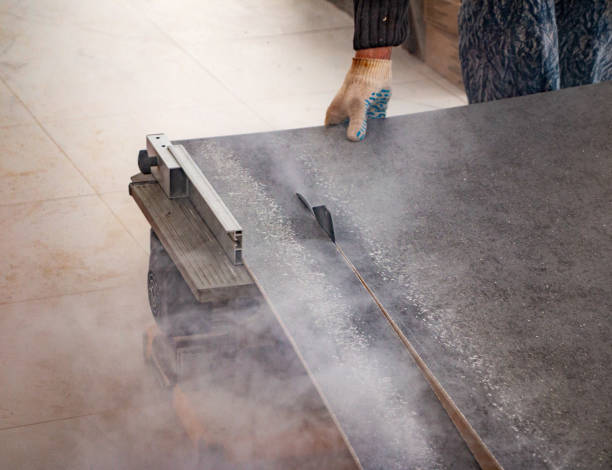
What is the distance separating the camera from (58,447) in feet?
5.60

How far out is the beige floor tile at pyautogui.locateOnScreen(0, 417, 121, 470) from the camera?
5.40ft

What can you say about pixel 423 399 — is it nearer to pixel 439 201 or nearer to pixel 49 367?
pixel 439 201

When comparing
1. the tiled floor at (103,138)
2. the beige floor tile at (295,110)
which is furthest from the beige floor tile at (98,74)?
the beige floor tile at (295,110)

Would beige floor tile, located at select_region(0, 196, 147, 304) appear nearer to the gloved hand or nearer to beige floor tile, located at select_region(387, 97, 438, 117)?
the gloved hand

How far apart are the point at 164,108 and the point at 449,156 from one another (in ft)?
7.11

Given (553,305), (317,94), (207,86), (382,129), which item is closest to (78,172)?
(207,86)

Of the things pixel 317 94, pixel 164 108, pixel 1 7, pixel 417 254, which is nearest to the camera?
pixel 417 254

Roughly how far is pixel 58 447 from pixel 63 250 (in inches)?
34.4

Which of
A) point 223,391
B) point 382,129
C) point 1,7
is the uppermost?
point 382,129

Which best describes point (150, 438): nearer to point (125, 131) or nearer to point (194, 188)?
point (194, 188)

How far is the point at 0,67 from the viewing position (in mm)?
3871

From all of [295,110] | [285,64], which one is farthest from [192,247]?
[285,64]

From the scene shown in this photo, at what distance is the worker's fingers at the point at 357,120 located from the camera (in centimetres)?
168

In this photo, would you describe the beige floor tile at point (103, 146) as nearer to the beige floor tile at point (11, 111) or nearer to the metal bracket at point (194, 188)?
the beige floor tile at point (11, 111)
